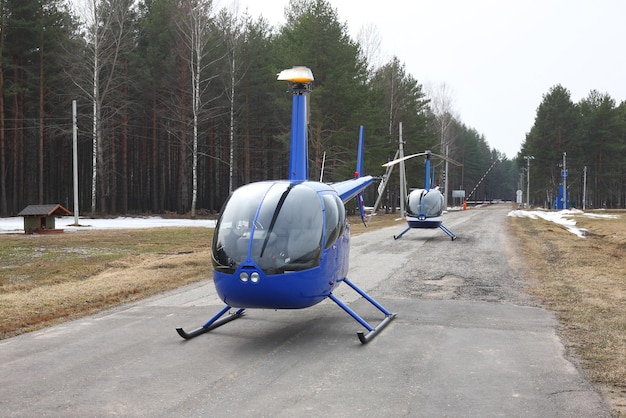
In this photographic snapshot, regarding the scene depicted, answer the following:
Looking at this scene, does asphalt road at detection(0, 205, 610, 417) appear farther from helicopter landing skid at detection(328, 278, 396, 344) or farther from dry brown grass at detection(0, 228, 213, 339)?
dry brown grass at detection(0, 228, 213, 339)

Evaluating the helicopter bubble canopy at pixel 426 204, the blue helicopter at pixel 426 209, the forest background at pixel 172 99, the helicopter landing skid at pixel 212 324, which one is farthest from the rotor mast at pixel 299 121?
the forest background at pixel 172 99

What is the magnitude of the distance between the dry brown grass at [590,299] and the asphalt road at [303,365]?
0.25m

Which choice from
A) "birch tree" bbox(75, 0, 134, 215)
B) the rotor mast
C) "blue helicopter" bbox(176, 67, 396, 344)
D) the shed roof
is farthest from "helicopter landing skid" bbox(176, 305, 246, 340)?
"birch tree" bbox(75, 0, 134, 215)

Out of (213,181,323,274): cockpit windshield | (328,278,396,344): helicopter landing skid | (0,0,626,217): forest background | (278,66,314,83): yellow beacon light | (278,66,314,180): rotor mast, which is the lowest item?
(328,278,396,344): helicopter landing skid

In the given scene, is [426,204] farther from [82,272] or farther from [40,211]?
[40,211]

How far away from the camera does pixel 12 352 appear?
638 centimetres

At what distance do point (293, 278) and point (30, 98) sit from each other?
38.8m

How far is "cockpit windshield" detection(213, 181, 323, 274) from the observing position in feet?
20.3

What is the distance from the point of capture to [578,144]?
76.7 meters

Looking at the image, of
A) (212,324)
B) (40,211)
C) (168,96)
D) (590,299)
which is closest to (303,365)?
(212,324)

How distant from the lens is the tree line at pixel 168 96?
35.8 metres

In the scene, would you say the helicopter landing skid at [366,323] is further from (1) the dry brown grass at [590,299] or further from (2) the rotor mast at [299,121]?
(1) the dry brown grass at [590,299]

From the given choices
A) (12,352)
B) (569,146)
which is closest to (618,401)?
(12,352)

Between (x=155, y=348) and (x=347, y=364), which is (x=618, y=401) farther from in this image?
(x=155, y=348)
